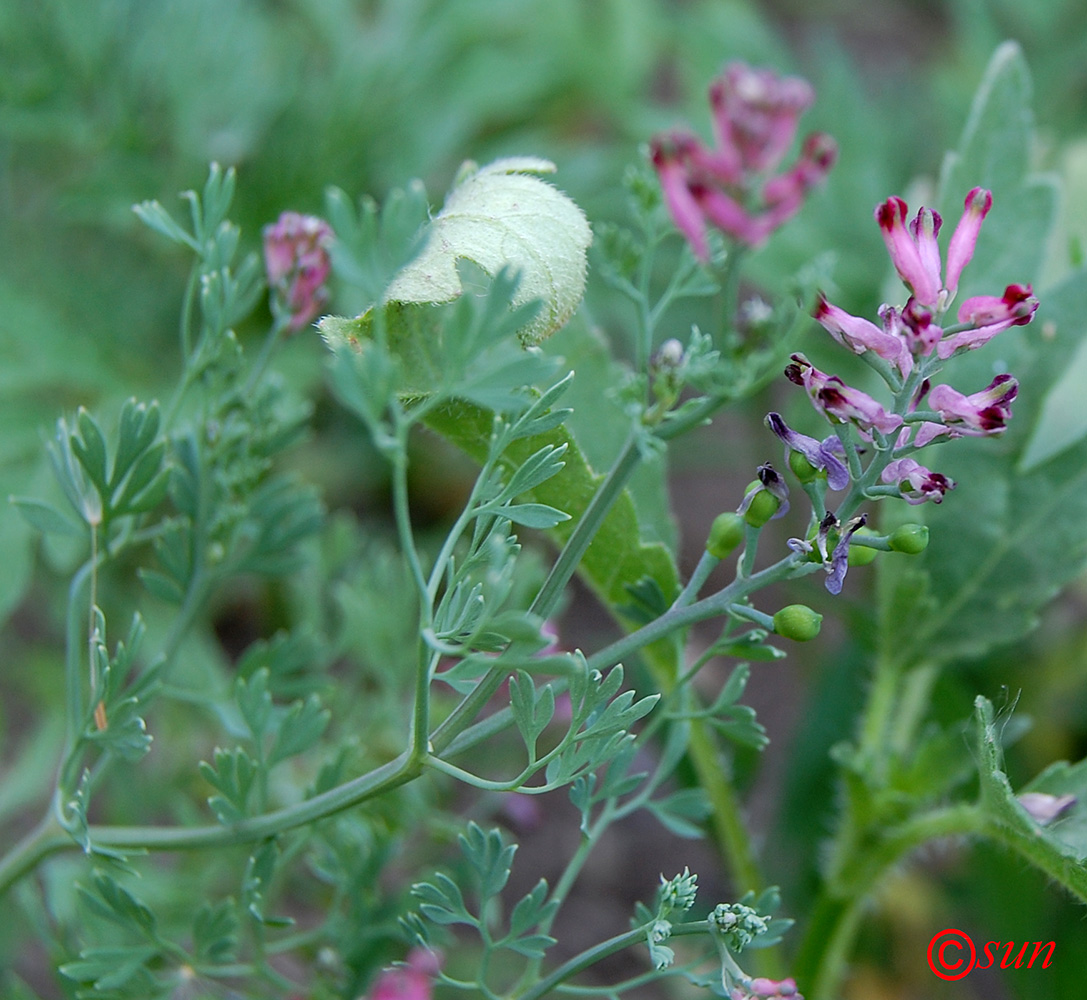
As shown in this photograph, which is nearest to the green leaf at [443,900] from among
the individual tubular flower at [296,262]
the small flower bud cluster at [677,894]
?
the small flower bud cluster at [677,894]

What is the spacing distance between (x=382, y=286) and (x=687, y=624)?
1.00ft

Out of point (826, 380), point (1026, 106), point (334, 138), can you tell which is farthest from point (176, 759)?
point (1026, 106)

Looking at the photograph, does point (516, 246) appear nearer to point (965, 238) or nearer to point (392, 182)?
point (965, 238)

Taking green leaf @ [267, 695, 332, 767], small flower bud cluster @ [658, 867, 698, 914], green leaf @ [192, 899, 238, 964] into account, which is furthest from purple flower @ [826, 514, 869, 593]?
green leaf @ [192, 899, 238, 964]

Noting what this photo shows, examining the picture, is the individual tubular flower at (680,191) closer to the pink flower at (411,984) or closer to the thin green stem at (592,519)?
the thin green stem at (592,519)

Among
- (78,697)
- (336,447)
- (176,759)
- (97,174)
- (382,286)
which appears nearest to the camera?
(382,286)

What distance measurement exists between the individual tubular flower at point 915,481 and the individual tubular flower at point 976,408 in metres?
0.03

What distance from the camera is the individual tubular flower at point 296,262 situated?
36.7 inches

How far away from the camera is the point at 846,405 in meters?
0.65

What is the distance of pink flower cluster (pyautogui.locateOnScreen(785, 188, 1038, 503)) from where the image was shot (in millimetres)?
646

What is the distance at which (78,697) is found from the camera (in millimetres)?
885

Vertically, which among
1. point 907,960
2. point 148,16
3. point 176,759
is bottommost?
point 907,960

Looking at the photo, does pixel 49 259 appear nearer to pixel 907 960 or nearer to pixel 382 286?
pixel 382 286

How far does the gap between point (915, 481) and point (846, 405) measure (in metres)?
0.07
